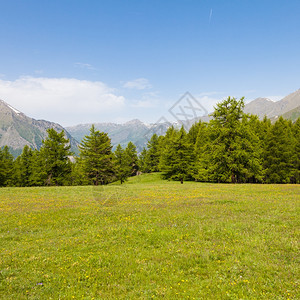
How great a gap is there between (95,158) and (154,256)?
47097 millimetres

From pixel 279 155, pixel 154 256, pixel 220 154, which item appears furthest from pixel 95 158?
pixel 154 256

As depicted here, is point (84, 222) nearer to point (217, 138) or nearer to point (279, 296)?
point (279, 296)

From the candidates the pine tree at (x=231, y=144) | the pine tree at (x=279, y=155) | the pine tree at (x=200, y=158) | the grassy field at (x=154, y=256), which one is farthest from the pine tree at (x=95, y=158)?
the pine tree at (x=279, y=155)

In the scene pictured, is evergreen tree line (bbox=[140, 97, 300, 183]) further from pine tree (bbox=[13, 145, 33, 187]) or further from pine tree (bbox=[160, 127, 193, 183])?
pine tree (bbox=[13, 145, 33, 187])

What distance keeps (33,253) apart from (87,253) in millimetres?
2705

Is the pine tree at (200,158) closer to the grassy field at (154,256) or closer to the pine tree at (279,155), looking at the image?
the pine tree at (279,155)

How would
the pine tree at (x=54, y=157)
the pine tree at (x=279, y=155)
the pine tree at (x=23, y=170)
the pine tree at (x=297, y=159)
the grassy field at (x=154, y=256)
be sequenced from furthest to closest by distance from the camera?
the pine tree at (x=23, y=170) → the pine tree at (x=54, y=157) → the pine tree at (x=297, y=159) → the pine tree at (x=279, y=155) → the grassy field at (x=154, y=256)

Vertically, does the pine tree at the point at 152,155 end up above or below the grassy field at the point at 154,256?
above

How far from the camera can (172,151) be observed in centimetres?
5941

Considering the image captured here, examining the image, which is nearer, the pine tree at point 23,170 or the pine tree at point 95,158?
the pine tree at point 95,158

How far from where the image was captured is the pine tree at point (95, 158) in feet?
179

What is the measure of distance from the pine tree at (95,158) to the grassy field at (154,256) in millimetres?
38830

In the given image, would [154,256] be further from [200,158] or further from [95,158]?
[200,158]

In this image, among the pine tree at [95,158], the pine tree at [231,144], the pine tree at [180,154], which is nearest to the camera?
the pine tree at [231,144]
